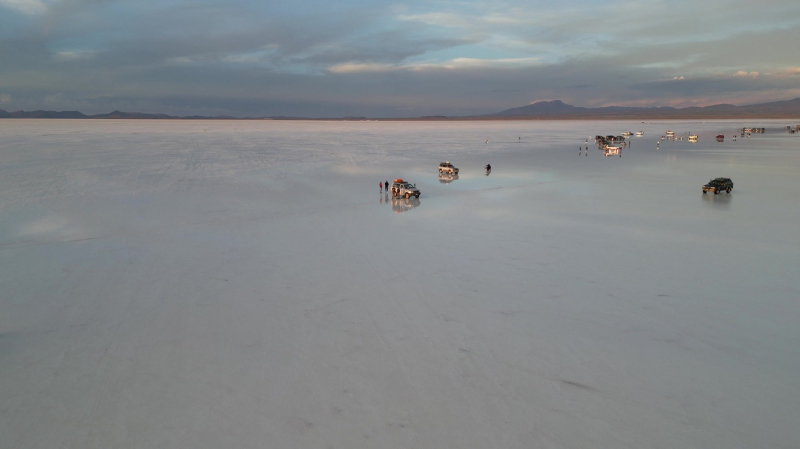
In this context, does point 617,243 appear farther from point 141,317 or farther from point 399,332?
point 141,317

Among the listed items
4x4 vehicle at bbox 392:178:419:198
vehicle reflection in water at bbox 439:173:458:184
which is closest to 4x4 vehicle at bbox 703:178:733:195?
vehicle reflection in water at bbox 439:173:458:184

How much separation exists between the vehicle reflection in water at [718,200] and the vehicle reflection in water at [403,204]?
1888 centimetres

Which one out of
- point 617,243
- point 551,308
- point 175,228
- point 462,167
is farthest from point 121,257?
point 462,167

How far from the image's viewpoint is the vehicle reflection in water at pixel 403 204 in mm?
28948

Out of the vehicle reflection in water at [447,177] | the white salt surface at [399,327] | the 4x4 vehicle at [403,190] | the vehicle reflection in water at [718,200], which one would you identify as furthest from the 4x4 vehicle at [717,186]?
the 4x4 vehicle at [403,190]

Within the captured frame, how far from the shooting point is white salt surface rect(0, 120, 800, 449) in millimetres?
8961

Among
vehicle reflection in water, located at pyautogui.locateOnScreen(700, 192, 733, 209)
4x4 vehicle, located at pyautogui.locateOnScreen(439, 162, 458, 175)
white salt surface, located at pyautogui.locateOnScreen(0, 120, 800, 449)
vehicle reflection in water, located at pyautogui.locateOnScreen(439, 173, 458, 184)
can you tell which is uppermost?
4x4 vehicle, located at pyautogui.locateOnScreen(439, 162, 458, 175)

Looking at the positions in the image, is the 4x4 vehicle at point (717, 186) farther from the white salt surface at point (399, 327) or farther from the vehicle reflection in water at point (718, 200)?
the white salt surface at point (399, 327)

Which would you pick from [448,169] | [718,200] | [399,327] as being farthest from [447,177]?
[399,327]

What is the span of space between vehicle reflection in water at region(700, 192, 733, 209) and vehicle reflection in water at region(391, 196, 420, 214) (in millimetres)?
18877

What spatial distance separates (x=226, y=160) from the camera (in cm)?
5719

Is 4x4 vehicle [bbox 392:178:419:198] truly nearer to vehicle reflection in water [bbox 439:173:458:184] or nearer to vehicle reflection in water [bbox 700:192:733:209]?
vehicle reflection in water [bbox 439:173:458:184]

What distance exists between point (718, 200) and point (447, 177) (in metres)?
20.5

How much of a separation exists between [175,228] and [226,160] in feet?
117
